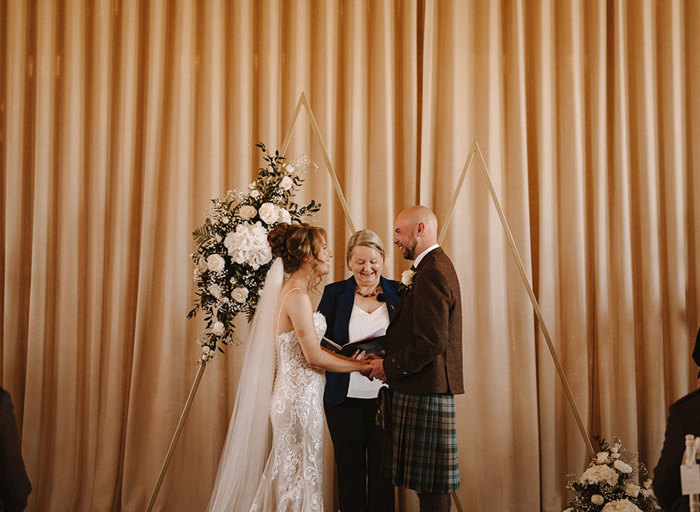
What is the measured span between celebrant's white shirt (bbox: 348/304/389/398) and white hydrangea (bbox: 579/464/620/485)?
1341mm

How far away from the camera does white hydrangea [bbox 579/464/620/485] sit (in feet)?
13.3

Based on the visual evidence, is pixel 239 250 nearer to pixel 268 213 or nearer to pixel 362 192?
pixel 268 213

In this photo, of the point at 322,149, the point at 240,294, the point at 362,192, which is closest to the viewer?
the point at 240,294

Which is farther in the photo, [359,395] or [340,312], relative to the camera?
[340,312]

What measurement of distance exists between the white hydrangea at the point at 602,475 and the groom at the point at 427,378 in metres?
1.16

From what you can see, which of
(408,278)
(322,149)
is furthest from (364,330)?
(322,149)

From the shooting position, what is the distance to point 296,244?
3.52 metres

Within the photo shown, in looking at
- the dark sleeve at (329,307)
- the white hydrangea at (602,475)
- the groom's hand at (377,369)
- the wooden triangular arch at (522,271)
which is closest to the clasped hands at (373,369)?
the groom's hand at (377,369)

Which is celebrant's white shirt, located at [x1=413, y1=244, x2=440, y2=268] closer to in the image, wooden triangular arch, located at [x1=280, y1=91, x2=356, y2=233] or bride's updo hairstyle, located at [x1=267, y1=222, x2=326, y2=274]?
bride's updo hairstyle, located at [x1=267, y1=222, x2=326, y2=274]

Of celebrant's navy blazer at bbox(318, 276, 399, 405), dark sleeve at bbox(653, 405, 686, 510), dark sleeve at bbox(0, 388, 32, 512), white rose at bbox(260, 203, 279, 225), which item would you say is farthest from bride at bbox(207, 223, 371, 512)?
dark sleeve at bbox(653, 405, 686, 510)

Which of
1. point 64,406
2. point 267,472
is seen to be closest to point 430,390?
point 267,472

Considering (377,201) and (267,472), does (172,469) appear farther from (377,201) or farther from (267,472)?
(377,201)

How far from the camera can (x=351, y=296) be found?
4.07 meters

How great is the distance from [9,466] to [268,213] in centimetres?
185
